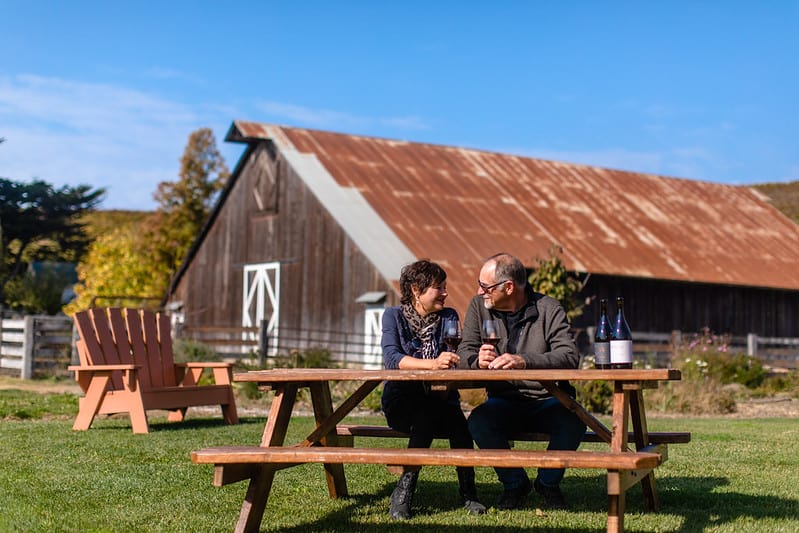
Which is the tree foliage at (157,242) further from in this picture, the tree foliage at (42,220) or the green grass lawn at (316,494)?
the green grass lawn at (316,494)

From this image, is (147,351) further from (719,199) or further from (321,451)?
(719,199)

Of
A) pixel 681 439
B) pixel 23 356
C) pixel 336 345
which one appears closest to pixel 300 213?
pixel 336 345

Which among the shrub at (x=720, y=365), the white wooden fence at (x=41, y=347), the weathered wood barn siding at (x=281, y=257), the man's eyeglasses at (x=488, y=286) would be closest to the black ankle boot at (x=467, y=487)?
the man's eyeglasses at (x=488, y=286)

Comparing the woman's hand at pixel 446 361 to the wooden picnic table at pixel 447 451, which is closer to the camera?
the wooden picnic table at pixel 447 451

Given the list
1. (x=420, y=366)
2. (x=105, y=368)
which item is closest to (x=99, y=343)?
(x=105, y=368)

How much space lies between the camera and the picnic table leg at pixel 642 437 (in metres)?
5.29

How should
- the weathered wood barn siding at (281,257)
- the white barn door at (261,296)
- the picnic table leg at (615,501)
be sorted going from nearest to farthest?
the picnic table leg at (615,501) → the weathered wood barn siding at (281,257) → the white barn door at (261,296)

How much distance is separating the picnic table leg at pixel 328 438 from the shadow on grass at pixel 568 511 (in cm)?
Answer: 9

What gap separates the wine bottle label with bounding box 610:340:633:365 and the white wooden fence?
16.2 metres

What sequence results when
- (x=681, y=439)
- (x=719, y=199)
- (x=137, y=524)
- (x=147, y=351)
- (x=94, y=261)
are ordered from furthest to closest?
(x=94, y=261) < (x=719, y=199) < (x=147, y=351) < (x=681, y=439) < (x=137, y=524)

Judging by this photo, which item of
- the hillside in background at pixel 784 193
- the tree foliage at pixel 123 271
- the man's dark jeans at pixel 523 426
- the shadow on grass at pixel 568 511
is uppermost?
the hillside in background at pixel 784 193

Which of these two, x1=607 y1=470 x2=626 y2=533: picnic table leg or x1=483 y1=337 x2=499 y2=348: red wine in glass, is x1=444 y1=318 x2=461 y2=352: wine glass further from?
x1=607 y1=470 x2=626 y2=533: picnic table leg

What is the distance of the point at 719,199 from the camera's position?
31938 mm

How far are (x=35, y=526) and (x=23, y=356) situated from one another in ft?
51.2
